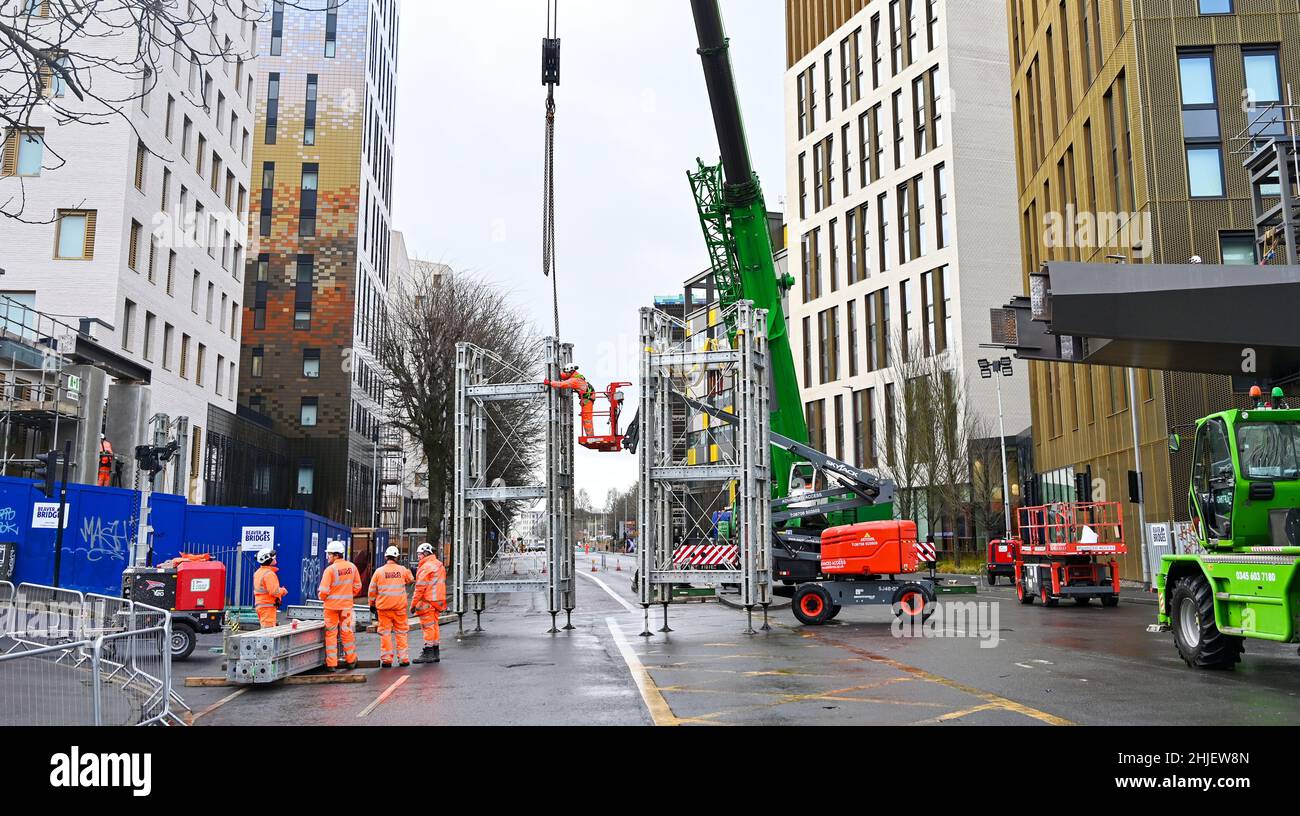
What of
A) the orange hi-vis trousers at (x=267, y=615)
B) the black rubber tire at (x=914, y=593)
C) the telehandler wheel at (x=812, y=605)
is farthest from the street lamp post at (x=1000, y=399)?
the orange hi-vis trousers at (x=267, y=615)

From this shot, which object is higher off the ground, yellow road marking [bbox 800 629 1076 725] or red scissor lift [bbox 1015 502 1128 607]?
red scissor lift [bbox 1015 502 1128 607]

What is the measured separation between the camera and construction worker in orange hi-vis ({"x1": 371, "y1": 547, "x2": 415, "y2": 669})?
14.6 metres

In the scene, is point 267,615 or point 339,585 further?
point 267,615

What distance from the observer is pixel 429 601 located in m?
15.7

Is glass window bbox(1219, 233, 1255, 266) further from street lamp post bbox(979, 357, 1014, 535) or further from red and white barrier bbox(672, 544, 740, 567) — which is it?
red and white barrier bbox(672, 544, 740, 567)

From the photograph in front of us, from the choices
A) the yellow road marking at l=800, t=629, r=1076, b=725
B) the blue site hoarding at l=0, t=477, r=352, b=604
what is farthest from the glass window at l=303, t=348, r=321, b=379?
the yellow road marking at l=800, t=629, r=1076, b=725

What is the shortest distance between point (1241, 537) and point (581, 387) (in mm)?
12676

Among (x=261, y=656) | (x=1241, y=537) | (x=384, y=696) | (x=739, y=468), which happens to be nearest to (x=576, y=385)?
(x=739, y=468)

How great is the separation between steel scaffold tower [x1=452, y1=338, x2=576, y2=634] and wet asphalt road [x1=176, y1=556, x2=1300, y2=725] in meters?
1.52

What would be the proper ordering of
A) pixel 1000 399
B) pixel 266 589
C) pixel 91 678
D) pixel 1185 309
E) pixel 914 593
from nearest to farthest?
pixel 91 678, pixel 1185 309, pixel 266 589, pixel 914 593, pixel 1000 399

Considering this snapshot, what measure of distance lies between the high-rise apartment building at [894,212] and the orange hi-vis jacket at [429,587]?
1237 inches

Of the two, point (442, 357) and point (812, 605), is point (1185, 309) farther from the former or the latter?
point (442, 357)

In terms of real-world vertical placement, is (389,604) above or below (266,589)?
below

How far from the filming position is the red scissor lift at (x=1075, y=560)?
25234 millimetres
